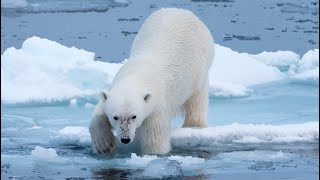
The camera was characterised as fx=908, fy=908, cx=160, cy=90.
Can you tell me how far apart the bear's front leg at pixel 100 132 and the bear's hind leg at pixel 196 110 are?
4.00ft

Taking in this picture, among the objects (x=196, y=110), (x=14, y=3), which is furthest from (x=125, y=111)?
(x=14, y=3)

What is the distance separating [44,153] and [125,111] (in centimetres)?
73

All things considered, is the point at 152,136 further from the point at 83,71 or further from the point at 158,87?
the point at 83,71

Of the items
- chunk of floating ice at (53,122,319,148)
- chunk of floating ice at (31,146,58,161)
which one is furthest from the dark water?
chunk of floating ice at (31,146,58,161)

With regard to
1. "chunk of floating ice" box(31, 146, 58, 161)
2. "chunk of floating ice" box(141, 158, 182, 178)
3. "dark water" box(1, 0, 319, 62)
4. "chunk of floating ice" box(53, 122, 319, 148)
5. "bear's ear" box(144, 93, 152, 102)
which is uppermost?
"dark water" box(1, 0, 319, 62)

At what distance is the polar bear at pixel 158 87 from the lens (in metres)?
6.41

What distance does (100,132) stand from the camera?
6.78m

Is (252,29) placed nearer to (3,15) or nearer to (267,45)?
(267,45)

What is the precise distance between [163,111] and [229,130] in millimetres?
722

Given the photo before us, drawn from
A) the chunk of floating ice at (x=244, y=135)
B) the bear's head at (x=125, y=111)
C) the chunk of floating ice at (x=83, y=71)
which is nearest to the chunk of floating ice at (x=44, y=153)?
the bear's head at (x=125, y=111)

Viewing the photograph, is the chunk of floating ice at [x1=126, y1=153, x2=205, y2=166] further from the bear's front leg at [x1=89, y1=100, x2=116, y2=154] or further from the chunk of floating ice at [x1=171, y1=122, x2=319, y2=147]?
the chunk of floating ice at [x1=171, y1=122, x2=319, y2=147]

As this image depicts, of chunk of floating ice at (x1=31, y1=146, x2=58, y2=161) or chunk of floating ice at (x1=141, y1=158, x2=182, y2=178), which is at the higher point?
chunk of floating ice at (x1=31, y1=146, x2=58, y2=161)

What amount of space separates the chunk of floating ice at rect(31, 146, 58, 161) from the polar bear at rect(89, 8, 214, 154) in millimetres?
353

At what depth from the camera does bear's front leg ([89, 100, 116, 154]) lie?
6754mm
